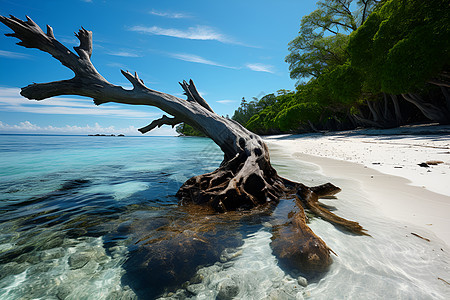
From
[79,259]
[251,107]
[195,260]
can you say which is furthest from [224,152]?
[251,107]

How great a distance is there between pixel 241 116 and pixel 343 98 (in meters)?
67.8

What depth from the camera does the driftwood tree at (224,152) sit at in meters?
2.00

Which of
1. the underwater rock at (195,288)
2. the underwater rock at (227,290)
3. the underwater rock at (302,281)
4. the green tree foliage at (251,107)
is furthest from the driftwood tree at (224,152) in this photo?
the green tree foliage at (251,107)

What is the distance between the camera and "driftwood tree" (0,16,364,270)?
2.00 meters

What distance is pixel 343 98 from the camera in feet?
74.0

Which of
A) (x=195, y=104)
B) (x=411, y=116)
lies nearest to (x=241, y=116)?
(x=411, y=116)

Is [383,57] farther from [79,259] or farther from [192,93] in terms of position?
[79,259]

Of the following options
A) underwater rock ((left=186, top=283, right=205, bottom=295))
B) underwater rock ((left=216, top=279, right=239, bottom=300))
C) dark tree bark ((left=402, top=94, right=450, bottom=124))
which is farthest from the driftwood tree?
dark tree bark ((left=402, top=94, right=450, bottom=124))

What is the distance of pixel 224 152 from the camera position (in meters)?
5.09

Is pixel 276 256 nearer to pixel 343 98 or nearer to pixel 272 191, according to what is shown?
pixel 272 191

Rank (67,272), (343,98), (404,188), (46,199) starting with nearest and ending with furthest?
1. (67,272)
2. (404,188)
3. (46,199)
4. (343,98)

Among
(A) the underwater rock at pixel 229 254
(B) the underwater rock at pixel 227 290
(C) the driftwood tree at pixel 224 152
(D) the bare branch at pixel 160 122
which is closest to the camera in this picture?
(B) the underwater rock at pixel 227 290

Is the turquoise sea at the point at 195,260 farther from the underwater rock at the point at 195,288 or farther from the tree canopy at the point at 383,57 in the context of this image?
the tree canopy at the point at 383,57

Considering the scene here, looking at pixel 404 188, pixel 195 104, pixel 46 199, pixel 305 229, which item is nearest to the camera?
pixel 305 229
